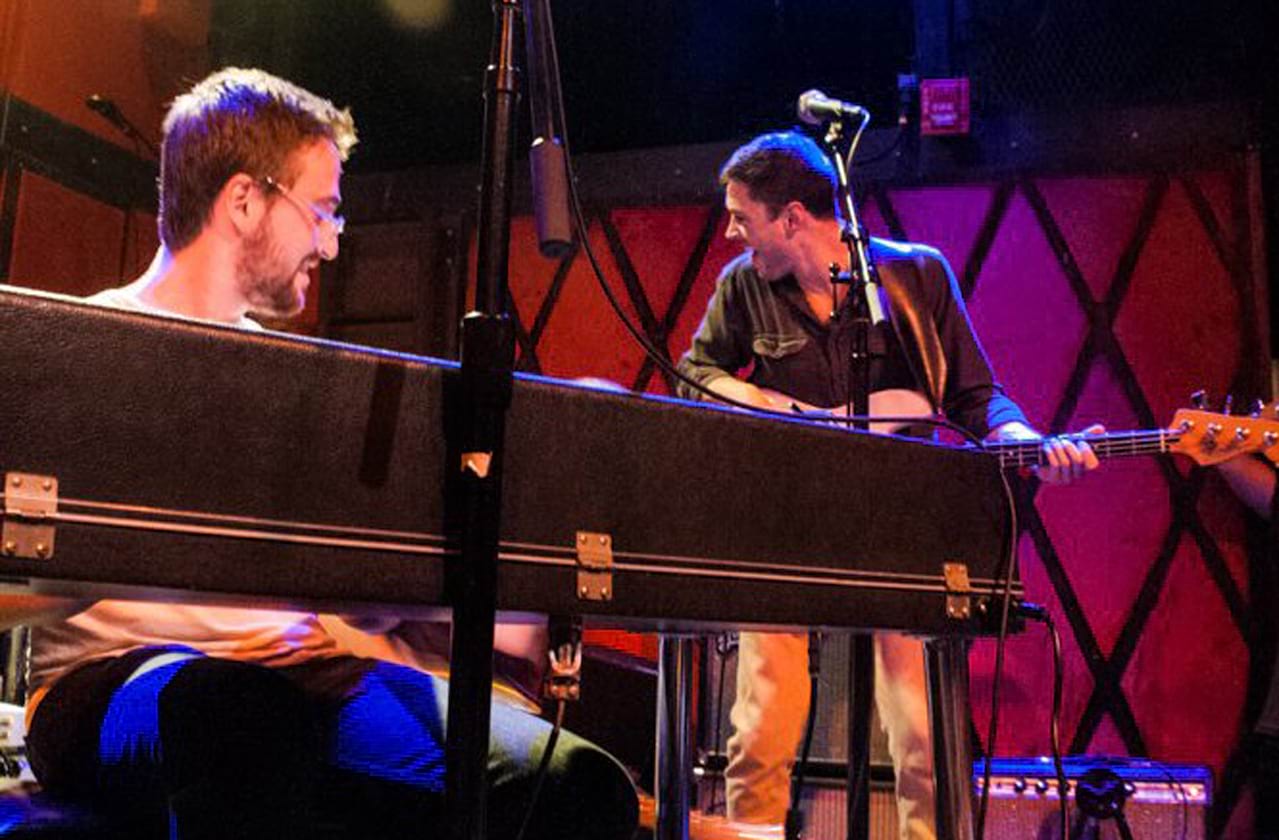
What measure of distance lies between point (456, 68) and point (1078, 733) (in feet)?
13.1

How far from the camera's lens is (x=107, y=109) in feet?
15.7

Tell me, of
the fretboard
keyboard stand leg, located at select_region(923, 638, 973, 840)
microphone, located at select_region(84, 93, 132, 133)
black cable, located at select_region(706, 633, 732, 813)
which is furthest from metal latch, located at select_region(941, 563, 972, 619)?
microphone, located at select_region(84, 93, 132, 133)

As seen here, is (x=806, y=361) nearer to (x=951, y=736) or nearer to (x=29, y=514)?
(x=951, y=736)

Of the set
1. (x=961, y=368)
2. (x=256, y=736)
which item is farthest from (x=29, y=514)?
(x=961, y=368)

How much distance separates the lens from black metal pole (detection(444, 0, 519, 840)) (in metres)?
1.13

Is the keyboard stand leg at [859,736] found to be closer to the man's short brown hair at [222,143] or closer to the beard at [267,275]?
the beard at [267,275]

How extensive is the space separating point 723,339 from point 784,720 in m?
1.02

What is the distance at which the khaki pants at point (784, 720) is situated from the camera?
283 cm

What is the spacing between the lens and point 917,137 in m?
5.38

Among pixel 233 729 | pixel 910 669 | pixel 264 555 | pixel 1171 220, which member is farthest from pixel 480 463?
pixel 1171 220

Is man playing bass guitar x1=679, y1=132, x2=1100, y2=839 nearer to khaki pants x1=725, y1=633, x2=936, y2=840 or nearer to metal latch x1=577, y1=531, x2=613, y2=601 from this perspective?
khaki pants x1=725, y1=633, x2=936, y2=840

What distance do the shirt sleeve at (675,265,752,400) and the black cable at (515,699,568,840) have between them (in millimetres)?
2096

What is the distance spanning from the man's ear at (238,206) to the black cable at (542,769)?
0.97 meters

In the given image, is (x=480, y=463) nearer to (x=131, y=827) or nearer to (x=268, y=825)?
(x=268, y=825)
